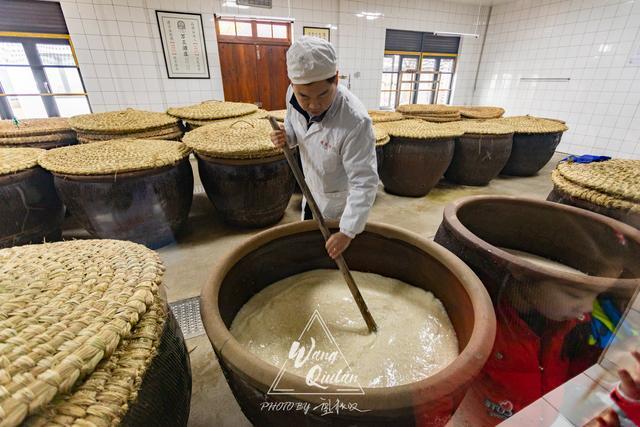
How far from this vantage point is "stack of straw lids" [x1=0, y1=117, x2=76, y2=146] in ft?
9.23

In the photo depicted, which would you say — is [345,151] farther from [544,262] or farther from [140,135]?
[140,135]

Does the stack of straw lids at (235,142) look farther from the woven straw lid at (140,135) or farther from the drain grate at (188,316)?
the drain grate at (188,316)

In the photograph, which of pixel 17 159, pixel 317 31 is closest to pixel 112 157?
pixel 17 159

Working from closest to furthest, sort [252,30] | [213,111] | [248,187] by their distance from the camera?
[248,187], [213,111], [252,30]

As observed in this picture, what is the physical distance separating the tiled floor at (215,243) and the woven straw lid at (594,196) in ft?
4.28

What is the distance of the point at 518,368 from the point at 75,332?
4.59 feet

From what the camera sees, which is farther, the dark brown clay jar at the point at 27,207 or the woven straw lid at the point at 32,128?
the woven straw lid at the point at 32,128

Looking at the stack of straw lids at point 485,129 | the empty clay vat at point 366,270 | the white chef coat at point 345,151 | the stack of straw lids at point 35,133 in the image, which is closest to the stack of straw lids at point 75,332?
the empty clay vat at point 366,270

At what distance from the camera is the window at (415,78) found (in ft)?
24.5

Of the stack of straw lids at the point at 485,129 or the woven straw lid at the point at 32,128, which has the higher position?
the woven straw lid at the point at 32,128

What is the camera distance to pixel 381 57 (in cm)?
686

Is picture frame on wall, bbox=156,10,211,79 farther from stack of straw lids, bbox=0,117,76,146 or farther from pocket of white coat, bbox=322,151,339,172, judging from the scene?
pocket of white coat, bbox=322,151,339,172

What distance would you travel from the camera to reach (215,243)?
260 centimetres

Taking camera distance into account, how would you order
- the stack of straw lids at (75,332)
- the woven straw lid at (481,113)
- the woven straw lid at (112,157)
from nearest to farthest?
the stack of straw lids at (75,332), the woven straw lid at (112,157), the woven straw lid at (481,113)
